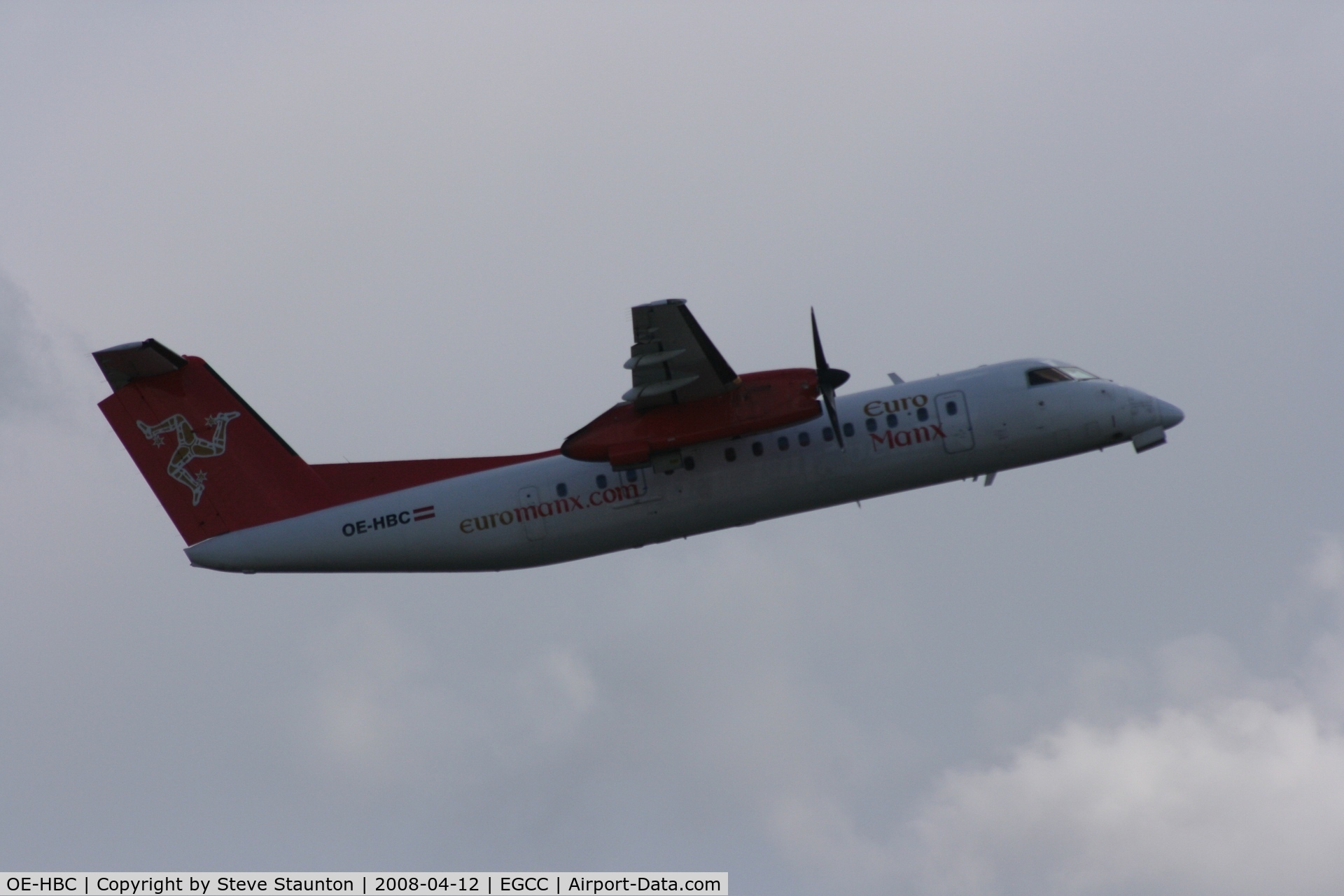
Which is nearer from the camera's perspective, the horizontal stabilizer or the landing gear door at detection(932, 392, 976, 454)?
the landing gear door at detection(932, 392, 976, 454)

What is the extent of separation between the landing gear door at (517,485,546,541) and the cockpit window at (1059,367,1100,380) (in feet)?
31.2

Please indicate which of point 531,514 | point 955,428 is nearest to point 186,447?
point 531,514

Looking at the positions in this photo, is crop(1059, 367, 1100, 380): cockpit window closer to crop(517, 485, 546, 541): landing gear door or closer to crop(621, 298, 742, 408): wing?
crop(621, 298, 742, 408): wing

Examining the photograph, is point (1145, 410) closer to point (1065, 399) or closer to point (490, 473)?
point (1065, 399)

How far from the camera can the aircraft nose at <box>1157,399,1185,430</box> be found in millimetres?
23703

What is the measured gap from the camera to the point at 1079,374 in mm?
24078

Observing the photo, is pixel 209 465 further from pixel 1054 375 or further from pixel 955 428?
pixel 1054 375

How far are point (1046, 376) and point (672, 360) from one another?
6785mm

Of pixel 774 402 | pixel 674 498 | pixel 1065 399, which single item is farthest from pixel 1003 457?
pixel 674 498

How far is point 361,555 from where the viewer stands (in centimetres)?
2395

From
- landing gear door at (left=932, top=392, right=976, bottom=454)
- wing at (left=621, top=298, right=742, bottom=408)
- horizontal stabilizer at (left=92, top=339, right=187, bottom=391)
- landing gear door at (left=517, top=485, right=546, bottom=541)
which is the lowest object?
landing gear door at (left=517, top=485, right=546, bottom=541)

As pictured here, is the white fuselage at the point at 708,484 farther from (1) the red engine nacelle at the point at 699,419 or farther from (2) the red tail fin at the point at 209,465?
(1) the red engine nacelle at the point at 699,419

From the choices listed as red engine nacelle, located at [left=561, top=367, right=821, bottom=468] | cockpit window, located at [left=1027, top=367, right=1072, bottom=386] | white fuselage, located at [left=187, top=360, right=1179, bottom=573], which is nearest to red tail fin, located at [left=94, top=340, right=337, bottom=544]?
white fuselage, located at [left=187, top=360, right=1179, bottom=573]

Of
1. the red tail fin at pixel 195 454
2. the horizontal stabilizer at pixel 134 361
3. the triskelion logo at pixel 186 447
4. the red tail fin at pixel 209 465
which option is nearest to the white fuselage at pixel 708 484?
the red tail fin at pixel 209 465
